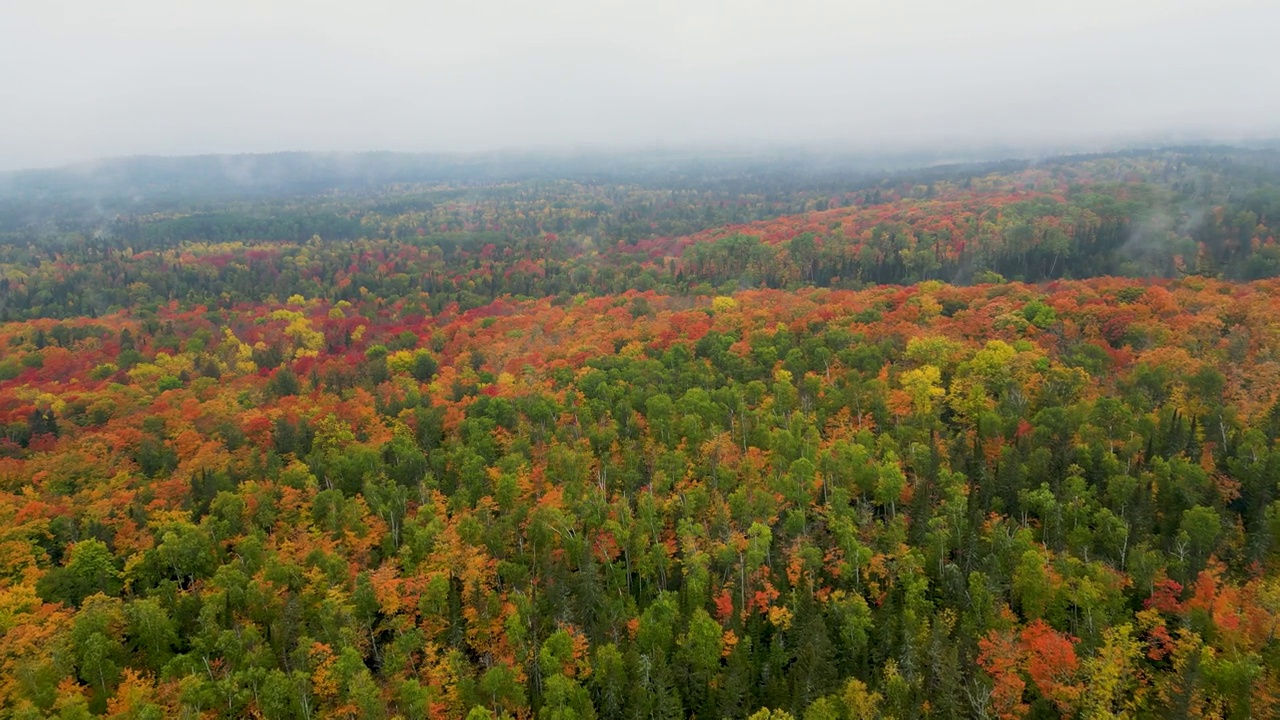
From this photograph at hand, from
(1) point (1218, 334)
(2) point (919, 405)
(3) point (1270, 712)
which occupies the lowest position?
(3) point (1270, 712)

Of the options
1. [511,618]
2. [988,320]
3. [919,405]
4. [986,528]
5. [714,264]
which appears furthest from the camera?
[714,264]

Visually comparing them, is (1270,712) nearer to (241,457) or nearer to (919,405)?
(919,405)

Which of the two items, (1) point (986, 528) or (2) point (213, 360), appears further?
(2) point (213, 360)

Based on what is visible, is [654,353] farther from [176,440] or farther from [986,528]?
[176,440]

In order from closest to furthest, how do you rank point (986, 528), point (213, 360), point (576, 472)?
point (986, 528), point (576, 472), point (213, 360)

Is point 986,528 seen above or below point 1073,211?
below

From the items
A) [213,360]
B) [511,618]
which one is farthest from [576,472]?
[213,360]

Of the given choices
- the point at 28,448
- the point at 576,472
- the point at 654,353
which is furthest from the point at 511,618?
the point at 28,448
